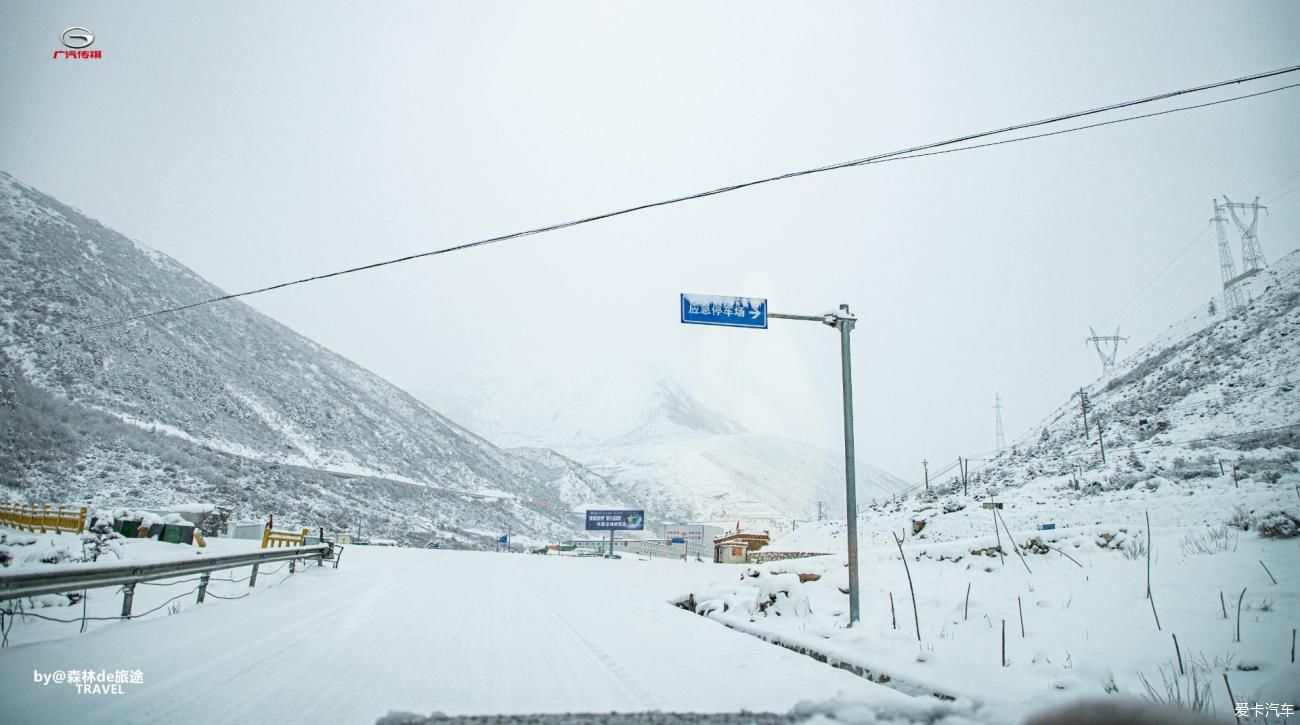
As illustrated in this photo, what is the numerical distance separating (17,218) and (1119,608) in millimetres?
88210

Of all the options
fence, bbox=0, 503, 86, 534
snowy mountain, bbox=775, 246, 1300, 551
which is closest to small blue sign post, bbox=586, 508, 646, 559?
snowy mountain, bbox=775, 246, 1300, 551

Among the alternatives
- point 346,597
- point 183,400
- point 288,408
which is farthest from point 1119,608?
point 288,408

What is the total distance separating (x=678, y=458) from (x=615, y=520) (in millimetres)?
93003

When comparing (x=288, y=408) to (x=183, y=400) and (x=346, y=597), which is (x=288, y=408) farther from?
(x=346, y=597)

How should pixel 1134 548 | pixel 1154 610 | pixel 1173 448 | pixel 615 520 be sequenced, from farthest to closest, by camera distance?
1. pixel 615 520
2. pixel 1173 448
3. pixel 1134 548
4. pixel 1154 610

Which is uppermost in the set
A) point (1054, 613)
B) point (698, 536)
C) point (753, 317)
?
point (753, 317)

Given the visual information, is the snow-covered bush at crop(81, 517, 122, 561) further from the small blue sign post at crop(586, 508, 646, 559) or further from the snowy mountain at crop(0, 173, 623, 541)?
the small blue sign post at crop(586, 508, 646, 559)

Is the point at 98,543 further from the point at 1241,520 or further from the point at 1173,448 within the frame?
the point at 1173,448

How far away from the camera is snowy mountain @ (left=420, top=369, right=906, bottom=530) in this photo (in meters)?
118

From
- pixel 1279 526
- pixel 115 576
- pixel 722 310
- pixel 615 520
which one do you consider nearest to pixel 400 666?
pixel 115 576

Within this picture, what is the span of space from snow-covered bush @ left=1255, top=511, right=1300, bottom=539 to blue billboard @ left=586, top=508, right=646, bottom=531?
137 ft

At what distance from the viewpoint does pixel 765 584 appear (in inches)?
374

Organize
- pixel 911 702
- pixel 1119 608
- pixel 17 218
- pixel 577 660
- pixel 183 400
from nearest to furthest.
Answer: pixel 911 702, pixel 577 660, pixel 1119 608, pixel 183 400, pixel 17 218

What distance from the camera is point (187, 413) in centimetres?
5362
